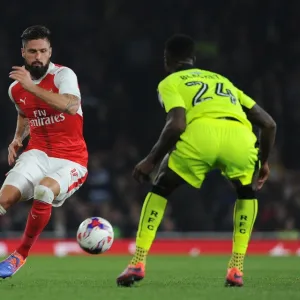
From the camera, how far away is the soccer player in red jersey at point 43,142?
727 centimetres

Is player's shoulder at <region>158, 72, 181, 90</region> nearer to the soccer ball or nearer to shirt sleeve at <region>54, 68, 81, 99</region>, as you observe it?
shirt sleeve at <region>54, 68, 81, 99</region>

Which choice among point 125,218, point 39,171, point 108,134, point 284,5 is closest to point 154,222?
point 39,171

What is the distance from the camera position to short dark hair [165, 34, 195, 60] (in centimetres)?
666

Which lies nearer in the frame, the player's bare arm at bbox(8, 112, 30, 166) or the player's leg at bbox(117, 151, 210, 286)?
the player's leg at bbox(117, 151, 210, 286)

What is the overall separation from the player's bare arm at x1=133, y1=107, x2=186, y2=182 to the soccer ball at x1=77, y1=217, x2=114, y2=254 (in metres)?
1.22

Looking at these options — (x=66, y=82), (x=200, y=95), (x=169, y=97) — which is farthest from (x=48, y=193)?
(x=200, y=95)

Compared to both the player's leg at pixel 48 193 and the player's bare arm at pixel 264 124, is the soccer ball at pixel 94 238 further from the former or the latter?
the player's bare arm at pixel 264 124

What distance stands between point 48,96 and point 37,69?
22.2 inches

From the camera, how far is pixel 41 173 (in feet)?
24.8

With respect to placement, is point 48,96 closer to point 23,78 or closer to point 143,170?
point 23,78

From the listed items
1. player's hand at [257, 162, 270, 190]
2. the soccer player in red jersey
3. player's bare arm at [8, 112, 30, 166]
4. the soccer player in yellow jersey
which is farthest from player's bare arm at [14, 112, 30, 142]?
player's hand at [257, 162, 270, 190]

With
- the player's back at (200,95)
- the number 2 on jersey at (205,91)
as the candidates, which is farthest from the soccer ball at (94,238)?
the number 2 on jersey at (205,91)

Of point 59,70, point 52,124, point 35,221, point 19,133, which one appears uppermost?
point 59,70

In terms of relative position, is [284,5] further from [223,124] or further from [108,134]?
[223,124]
